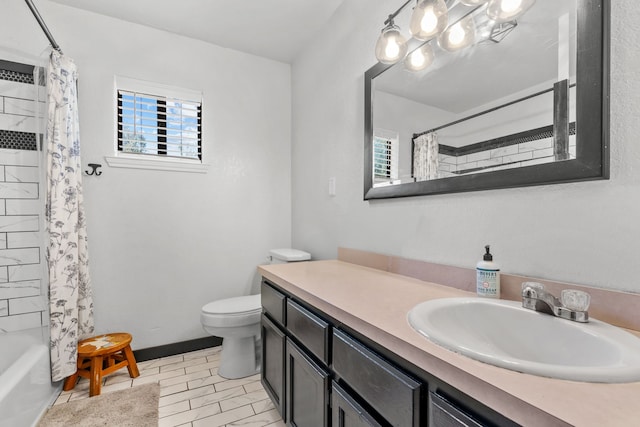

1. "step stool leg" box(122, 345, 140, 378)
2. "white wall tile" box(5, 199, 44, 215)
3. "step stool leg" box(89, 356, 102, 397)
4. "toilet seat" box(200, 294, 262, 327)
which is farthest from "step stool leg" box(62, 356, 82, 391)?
"white wall tile" box(5, 199, 44, 215)

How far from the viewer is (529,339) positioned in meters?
0.81

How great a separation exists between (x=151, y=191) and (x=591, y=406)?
8.52 ft

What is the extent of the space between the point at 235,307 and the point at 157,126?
1.60 m

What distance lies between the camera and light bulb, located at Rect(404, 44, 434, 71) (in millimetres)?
1388

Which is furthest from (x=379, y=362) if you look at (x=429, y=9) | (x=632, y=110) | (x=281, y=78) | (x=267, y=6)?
(x=281, y=78)

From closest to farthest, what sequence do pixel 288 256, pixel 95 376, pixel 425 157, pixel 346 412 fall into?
1. pixel 346 412
2. pixel 425 157
3. pixel 95 376
4. pixel 288 256

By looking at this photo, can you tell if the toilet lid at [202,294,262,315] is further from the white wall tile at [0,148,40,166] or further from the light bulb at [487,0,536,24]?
the light bulb at [487,0,536,24]

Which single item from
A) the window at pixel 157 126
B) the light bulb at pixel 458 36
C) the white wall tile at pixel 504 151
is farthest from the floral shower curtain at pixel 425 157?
the window at pixel 157 126

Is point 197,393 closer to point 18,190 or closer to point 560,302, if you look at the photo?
point 18,190

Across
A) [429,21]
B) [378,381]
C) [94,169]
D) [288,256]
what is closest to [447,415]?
[378,381]

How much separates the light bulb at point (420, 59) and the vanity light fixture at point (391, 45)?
0.04 m

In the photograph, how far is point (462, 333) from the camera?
87 cm

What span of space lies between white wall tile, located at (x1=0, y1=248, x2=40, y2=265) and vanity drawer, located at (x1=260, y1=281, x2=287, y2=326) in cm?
141

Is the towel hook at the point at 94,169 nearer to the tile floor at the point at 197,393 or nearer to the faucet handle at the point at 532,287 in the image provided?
the tile floor at the point at 197,393
